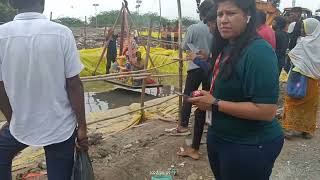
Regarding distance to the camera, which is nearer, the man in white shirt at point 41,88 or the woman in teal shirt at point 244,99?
the woman in teal shirt at point 244,99

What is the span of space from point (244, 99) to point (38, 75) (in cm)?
112

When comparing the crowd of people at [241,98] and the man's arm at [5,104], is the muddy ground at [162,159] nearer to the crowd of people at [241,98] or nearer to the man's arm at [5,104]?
the man's arm at [5,104]

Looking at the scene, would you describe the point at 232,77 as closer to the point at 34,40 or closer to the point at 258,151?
the point at 258,151

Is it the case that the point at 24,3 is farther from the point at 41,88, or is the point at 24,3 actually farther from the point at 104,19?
the point at 104,19

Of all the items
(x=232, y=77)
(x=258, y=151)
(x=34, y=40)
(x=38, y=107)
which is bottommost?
(x=258, y=151)

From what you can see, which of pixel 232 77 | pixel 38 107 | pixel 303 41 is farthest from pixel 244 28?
pixel 303 41

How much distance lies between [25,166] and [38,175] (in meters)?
0.79

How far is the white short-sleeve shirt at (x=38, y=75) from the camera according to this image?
202cm

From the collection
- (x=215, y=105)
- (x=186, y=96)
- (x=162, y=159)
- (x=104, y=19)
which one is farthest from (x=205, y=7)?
(x=104, y=19)

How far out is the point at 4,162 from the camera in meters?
2.32

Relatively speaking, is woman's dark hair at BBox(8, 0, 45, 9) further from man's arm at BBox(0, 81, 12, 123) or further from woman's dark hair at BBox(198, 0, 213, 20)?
woman's dark hair at BBox(198, 0, 213, 20)

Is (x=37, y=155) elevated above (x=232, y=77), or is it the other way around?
(x=232, y=77)

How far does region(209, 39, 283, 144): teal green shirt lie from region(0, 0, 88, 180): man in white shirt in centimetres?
85

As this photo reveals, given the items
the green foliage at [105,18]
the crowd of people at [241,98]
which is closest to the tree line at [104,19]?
the green foliage at [105,18]
